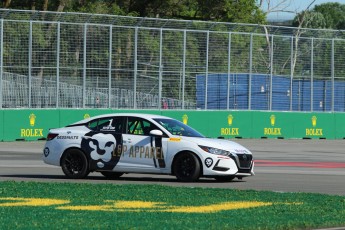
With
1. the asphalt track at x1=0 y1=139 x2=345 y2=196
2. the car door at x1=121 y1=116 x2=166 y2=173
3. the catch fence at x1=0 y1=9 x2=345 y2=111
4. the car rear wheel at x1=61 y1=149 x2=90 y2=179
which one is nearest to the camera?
the asphalt track at x1=0 y1=139 x2=345 y2=196

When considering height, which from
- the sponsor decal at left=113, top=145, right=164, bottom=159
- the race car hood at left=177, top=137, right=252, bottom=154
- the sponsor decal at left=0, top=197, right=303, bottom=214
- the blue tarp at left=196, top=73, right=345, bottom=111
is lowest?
the sponsor decal at left=0, top=197, right=303, bottom=214

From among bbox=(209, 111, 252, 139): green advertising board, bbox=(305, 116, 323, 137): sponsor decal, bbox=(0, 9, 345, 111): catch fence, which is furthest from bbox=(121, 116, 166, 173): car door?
bbox=(305, 116, 323, 137): sponsor decal

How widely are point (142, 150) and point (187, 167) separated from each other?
961 millimetres

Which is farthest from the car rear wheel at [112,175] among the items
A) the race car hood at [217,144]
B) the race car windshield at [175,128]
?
the race car hood at [217,144]

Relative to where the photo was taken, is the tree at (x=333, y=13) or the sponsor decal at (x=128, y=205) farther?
the tree at (x=333, y=13)

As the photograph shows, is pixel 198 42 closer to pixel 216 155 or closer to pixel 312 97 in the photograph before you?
pixel 312 97

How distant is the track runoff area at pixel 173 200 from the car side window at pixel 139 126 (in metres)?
0.95

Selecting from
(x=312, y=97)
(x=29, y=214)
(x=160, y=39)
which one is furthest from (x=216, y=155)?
(x=312, y=97)

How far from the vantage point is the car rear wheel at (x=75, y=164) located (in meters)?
22.4

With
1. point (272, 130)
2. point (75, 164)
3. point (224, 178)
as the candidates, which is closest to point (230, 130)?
point (272, 130)

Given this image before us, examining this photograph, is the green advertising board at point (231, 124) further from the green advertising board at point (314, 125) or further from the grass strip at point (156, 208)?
the grass strip at point (156, 208)

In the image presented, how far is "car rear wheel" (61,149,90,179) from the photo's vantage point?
73.5 ft

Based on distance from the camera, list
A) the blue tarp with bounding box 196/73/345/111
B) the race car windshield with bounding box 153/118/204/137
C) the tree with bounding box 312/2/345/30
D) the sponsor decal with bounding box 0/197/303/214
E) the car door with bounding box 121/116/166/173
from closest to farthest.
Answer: the sponsor decal with bounding box 0/197/303/214
the car door with bounding box 121/116/166/173
the race car windshield with bounding box 153/118/204/137
the blue tarp with bounding box 196/73/345/111
the tree with bounding box 312/2/345/30

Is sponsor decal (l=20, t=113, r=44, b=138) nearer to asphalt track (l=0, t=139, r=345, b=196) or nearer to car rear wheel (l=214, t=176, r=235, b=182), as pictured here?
asphalt track (l=0, t=139, r=345, b=196)
